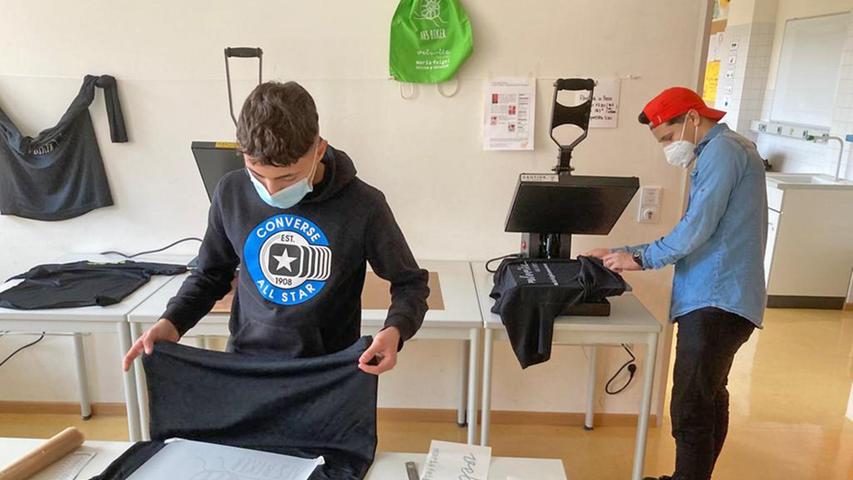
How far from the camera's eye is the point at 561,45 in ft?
8.05

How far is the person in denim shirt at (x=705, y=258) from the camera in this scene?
1.90m

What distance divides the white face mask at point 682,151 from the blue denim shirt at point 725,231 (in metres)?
0.05

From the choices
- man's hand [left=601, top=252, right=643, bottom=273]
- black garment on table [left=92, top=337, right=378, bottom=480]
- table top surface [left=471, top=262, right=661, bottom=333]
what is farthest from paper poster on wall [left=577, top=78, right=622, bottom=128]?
black garment on table [left=92, top=337, right=378, bottom=480]

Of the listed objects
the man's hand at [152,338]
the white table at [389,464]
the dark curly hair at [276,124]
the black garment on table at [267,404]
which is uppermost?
the dark curly hair at [276,124]

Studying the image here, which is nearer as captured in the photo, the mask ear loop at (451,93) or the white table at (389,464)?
the white table at (389,464)

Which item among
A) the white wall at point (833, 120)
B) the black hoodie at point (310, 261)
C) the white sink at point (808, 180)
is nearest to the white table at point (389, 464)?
the black hoodie at point (310, 261)

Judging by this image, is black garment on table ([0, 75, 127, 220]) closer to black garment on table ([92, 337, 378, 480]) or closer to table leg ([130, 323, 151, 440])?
table leg ([130, 323, 151, 440])

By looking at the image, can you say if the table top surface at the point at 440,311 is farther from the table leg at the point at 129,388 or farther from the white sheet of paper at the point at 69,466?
the white sheet of paper at the point at 69,466

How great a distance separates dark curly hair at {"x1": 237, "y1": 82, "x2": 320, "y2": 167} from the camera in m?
1.11

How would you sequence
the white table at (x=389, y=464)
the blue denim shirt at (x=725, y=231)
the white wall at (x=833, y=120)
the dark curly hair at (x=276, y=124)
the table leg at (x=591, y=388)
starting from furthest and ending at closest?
the white wall at (x=833, y=120) → the table leg at (x=591, y=388) → the blue denim shirt at (x=725, y=231) → the white table at (x=389, y=464) → the dark curly hair at (x=276, y=124)

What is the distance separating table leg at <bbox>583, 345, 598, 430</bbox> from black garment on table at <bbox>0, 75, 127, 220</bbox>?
2.20 metres

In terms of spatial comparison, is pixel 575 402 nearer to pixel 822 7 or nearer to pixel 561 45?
pixel 561 45

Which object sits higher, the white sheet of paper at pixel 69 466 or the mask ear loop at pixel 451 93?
the mask ear loop at pixel 451 93

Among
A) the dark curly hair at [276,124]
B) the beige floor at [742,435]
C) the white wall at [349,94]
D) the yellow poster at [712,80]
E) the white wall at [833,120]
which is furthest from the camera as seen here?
the yellow poster at [712,80]
